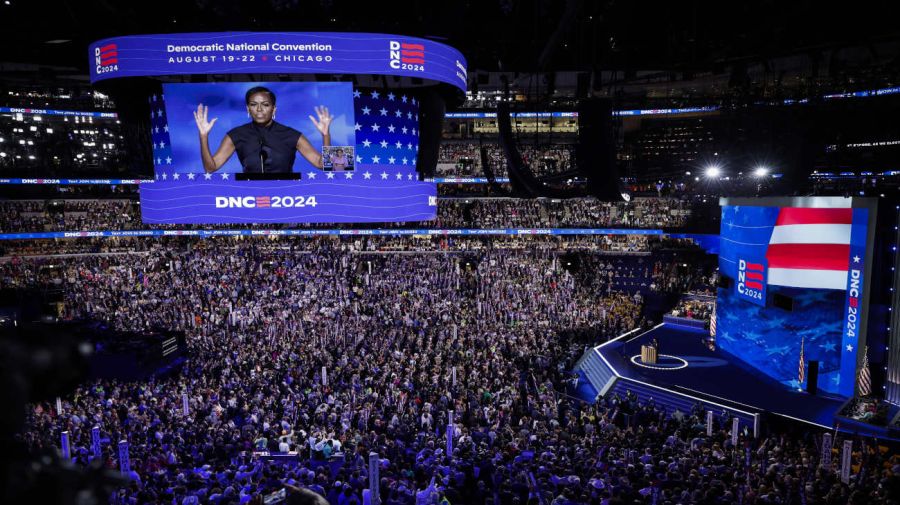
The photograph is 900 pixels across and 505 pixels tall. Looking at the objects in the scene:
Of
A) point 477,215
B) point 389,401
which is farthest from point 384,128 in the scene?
point 477,215

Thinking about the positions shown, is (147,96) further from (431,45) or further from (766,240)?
(766,240)

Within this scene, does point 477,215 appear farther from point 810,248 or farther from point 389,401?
point 389,401

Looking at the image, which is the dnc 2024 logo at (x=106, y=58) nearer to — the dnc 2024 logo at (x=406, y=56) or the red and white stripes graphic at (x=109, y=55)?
the red and white stripes graphic at (x=109, y=55)

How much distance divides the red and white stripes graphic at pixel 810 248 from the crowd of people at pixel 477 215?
15.0 meters

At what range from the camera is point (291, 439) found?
12117mm

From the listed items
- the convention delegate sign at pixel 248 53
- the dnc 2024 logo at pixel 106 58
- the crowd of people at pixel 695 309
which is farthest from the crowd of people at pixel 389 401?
the dnc 2024 logo at pixel 106 58

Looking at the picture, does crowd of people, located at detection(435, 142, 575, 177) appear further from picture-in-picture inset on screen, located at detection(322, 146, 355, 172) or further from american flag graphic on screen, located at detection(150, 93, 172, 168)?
american flag graphic on screen, located at detection(150, 93, 172, 168)

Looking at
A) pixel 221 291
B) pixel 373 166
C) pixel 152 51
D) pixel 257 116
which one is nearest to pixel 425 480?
pixel 373 166

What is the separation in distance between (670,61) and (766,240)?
687cm

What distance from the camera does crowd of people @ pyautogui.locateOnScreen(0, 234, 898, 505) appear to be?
917 centimetres

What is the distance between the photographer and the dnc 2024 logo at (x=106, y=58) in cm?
1345

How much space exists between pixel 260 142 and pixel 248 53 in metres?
2.51

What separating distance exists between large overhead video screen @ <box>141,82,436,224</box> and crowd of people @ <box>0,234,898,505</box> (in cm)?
501

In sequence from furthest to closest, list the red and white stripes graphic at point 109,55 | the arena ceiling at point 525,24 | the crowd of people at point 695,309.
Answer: the crowd of people at point 695,309
the red and white stripes graphic at point 109,55
the arena ceiling at point 525,24
